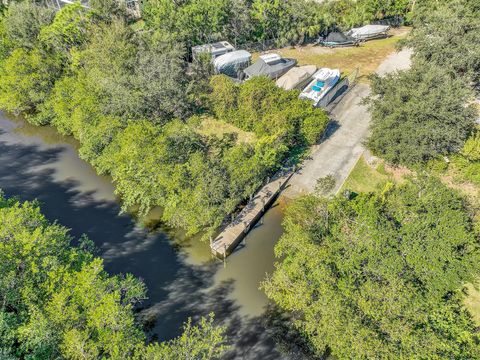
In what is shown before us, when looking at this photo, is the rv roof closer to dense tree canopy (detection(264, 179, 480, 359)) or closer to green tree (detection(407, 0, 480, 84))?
green tree (detection(407, 0, 480, 84))

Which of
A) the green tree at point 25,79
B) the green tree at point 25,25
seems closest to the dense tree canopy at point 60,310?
the green tree at point 25,79

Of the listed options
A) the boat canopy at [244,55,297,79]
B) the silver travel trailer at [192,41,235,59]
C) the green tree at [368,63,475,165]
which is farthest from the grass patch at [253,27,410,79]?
the green tree at [368,63,475,165]

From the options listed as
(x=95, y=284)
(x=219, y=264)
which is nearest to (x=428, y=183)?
(x=219, y=264)

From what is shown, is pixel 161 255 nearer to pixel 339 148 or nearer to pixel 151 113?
pixel 151 113

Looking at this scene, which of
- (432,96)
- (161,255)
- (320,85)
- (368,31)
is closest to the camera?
(161,255)

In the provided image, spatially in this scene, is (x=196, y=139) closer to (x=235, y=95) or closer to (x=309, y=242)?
(x=235, y=95)

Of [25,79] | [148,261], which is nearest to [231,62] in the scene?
[25,79]
